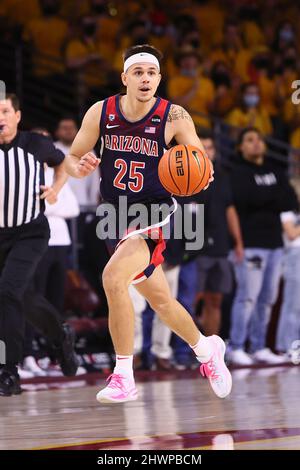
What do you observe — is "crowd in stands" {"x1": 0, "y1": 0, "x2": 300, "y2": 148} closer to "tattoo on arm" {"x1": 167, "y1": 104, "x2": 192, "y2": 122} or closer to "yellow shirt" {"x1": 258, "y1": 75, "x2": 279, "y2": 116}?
"yellow shirt" {"x1": 258, "y1": 75, "x2": 279, "y2": 116}

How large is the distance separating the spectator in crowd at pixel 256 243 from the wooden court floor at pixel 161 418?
2.13 m

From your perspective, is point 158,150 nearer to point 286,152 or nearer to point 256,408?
point 256,408

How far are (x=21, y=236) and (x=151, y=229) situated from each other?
143 cm

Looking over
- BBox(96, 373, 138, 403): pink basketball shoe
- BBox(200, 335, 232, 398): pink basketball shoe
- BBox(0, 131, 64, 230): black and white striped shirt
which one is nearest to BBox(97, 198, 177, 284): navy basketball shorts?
BBox(96, 373, 138, 403): pink basketball shoe

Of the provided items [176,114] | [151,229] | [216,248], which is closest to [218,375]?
[151,229]

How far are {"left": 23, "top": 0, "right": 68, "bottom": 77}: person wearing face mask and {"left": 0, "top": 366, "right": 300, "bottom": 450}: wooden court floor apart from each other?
5.90m

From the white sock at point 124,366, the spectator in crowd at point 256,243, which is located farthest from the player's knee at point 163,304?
the spectator in crowd at point 256,243

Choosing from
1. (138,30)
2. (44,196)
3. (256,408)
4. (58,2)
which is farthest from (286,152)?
(256,408)

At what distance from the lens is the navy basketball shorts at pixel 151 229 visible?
22.3 feet

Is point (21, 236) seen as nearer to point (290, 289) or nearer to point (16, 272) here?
point (16, 272)

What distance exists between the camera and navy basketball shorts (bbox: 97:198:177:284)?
6805 mm

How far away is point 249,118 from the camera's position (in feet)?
48.3

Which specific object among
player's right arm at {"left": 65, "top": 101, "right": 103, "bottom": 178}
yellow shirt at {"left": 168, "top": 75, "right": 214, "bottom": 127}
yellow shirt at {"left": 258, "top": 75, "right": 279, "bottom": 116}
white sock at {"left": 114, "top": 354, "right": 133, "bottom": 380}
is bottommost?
white sock at {"left": 114, "top": 354, "right": 133, "bottom": 380}
